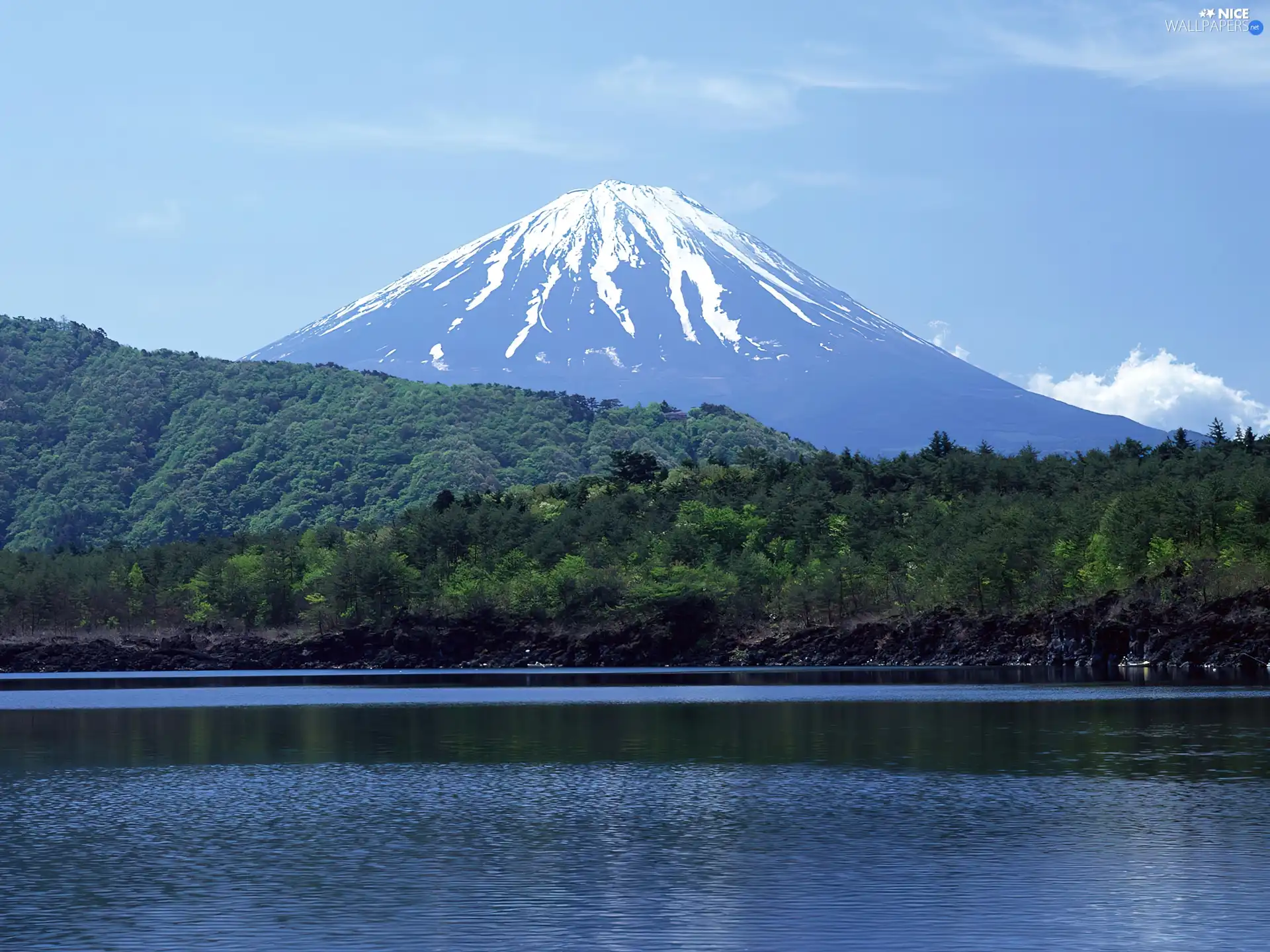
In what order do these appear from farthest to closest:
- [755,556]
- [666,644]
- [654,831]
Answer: [755,556], [666,644], [654,831]

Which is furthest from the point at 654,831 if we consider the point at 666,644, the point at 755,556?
the point at 755,556

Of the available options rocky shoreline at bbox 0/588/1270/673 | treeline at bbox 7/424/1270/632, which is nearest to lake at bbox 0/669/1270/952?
rocky shoreline at bbox 0/588/1270/673

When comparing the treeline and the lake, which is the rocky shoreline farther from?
the lake

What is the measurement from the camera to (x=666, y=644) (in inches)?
6486

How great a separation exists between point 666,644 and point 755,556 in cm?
1337

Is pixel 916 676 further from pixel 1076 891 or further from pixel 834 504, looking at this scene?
pixel 1076 891

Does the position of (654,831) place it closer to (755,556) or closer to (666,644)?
(666,644)

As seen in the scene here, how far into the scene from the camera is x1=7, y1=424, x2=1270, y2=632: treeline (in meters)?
140

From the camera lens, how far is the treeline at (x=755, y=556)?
140 metres

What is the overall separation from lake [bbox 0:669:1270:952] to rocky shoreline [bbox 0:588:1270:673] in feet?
153

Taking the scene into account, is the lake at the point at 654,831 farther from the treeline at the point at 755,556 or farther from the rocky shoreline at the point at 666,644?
the treeline at the point at 755,556

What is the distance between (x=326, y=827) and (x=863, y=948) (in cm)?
1873

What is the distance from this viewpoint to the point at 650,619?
16400 cm

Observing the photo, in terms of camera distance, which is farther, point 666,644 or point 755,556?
point 755,556
